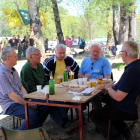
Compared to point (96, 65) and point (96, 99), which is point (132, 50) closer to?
point (96, 99)

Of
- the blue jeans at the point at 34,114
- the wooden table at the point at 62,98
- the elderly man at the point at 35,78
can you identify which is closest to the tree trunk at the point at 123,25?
the elderly man at the point at 35,78

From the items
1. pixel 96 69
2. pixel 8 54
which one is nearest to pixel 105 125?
pixel 96 69

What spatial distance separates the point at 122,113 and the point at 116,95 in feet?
1.02

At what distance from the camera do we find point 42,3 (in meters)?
12.6

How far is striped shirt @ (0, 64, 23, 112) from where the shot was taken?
2693 mm

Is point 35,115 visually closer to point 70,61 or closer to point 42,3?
point 70,61

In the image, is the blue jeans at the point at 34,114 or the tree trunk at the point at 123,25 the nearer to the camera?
the blue jeans at the point at 34,114

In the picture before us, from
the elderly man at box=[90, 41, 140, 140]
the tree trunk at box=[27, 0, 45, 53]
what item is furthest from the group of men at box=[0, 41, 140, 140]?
the tree trunk at box=[27, 0, 45, 53]

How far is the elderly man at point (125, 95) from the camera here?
2.29m

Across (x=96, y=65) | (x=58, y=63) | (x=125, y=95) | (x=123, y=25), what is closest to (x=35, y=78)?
(x=58, y=63)

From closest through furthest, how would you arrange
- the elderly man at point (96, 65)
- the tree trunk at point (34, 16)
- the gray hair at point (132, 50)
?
the gray hair at point (132, 50)
the elderly man at point (96, 65)
the tree trunk at point (34, 16)

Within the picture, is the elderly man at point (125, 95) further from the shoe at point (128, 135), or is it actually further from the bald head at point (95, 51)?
the bald head at point (95, 51)

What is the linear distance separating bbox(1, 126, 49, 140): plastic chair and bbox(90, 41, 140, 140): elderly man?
1274 mm

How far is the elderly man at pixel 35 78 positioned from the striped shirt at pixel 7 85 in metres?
0.25
